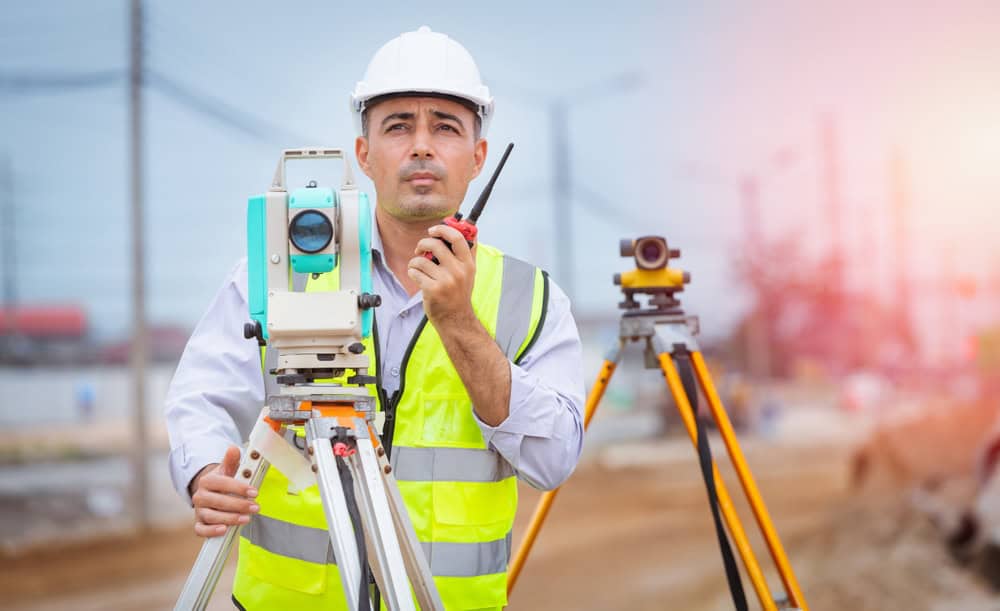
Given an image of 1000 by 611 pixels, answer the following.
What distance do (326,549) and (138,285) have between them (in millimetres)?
7451

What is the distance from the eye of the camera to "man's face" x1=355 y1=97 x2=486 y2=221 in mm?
2043

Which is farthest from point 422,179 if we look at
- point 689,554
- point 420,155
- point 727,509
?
point 689,554

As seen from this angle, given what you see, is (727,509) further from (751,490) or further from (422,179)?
(422,179)

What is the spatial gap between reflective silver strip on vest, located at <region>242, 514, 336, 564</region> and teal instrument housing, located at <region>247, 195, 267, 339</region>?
18.1 inches

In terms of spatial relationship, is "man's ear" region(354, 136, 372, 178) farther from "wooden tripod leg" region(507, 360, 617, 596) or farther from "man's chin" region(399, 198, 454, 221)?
"wooden tripod leg" region(507, 360, 617, 596)

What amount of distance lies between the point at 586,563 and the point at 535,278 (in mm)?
6305

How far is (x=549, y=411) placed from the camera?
1.93m

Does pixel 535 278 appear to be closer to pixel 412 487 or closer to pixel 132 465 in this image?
pixel 412 487

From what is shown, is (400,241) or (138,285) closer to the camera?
(400,241)

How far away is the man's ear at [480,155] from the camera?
2188 millimetres

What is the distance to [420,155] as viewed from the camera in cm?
203

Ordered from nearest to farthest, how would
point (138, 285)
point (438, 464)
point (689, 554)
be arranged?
point (438, 464) < point (689, 554) < point (138, 285)

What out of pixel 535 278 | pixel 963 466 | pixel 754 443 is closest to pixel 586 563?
pixel 963 466

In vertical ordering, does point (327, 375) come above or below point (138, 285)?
below
